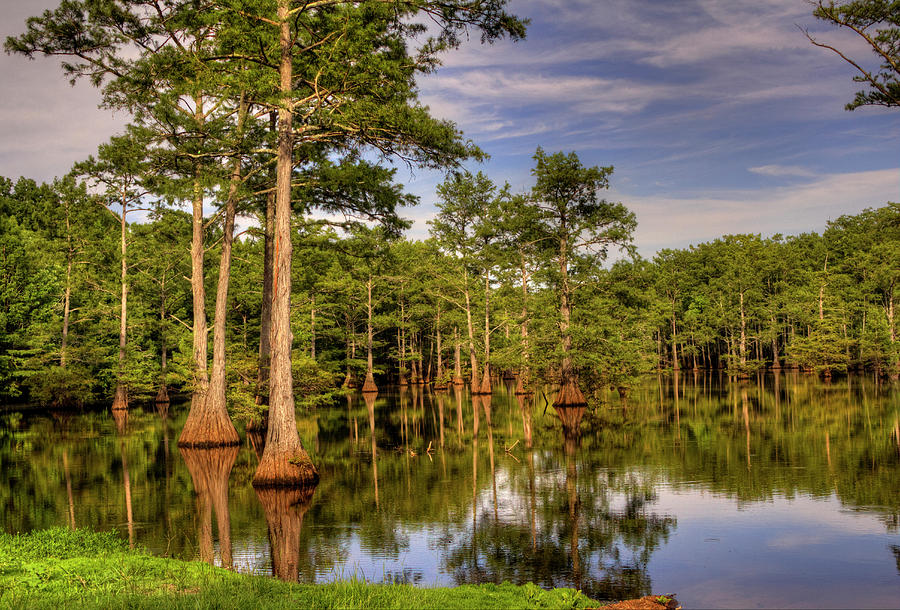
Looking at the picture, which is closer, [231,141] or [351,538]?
[351,538]

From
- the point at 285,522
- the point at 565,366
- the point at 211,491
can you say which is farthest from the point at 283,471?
the point at 565,366

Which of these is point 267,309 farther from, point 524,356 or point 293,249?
point 524,356

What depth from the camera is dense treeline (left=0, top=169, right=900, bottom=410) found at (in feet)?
108

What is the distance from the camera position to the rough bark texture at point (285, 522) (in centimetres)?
977

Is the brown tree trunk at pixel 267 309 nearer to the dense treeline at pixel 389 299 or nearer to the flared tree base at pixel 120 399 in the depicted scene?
the dense treeline at pixel 389 299

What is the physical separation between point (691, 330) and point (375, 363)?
140 ft

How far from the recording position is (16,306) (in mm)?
44000

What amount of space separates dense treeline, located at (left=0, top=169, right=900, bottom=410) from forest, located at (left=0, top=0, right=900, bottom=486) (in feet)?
0.74

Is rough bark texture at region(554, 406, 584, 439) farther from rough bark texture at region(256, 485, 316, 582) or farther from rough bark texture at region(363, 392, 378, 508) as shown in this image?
rough bark texture at region(256, 485, 316, 582)

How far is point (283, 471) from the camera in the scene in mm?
15727

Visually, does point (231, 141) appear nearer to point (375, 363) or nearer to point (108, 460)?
point (108, 460)

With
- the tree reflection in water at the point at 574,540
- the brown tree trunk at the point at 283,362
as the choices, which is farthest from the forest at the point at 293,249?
the tree reflection in water at the point at 574,540

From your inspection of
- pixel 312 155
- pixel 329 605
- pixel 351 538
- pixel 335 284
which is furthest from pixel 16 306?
pixel 329 605

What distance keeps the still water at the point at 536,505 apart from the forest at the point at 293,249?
2807 mm
